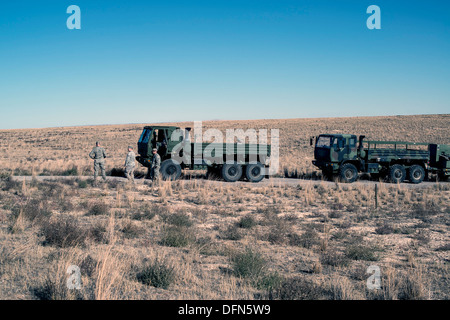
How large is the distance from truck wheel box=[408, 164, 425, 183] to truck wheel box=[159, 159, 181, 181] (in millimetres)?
12310

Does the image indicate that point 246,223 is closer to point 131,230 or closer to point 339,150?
point 131,230

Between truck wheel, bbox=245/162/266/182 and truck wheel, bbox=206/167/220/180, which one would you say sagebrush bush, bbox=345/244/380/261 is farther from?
truck wheel, bbox=206/167/220/180

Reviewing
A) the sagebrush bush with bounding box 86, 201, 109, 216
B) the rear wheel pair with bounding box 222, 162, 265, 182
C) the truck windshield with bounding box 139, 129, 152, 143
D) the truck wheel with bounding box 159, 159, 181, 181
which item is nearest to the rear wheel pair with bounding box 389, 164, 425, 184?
the rear wheel pair with bounding box 222, 162, 265, 182

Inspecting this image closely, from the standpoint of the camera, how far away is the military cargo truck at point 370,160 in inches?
736

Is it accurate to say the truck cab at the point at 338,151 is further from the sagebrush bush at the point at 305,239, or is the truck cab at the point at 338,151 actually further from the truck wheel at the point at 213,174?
the sagebrush bush at the point at 305,239

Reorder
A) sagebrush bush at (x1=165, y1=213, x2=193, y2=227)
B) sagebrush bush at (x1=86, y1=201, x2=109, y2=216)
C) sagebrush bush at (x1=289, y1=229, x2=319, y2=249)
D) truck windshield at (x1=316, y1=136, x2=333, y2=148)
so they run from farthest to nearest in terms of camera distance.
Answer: truck windshield at (x1=316, y1=136, x2=333, y2=148), sagebrush bush at (x1=86, y1=201, x2=109, y2=216), sagebrush bush at (x1=165, y1=213, x2=193, y2=227), sagebrush bush at (x1=289, y1=229, x2=319, y2=249)

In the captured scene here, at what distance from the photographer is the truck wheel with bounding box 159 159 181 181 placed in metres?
17.5

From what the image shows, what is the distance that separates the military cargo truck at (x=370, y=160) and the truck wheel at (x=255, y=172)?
2.97 meters

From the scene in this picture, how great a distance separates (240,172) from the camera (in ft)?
60.7

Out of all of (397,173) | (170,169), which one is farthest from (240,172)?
(397,173)

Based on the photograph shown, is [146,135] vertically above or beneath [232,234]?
above

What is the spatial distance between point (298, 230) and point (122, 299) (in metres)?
5.87

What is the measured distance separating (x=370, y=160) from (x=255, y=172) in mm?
6081
